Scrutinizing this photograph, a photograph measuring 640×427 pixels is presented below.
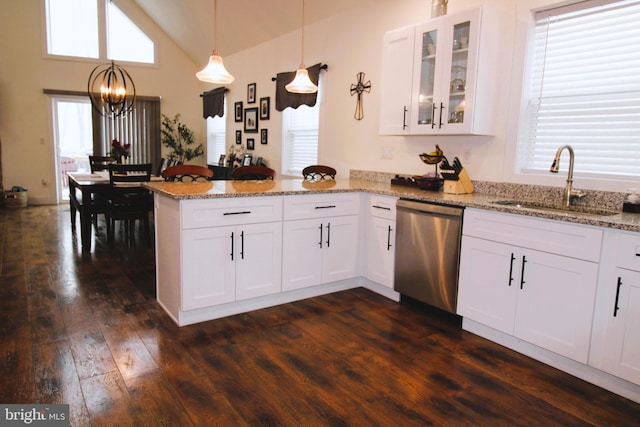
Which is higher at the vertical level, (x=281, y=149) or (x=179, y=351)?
(x=281, y=149)

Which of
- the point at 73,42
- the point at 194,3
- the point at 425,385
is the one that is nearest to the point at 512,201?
the point at 425,385

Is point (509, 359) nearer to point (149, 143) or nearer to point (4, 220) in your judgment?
point (4, 220)

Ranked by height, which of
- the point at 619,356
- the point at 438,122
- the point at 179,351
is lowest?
the point at 179,351

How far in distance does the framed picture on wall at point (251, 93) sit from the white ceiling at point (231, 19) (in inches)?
23.6

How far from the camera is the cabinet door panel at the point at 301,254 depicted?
3.28 meters

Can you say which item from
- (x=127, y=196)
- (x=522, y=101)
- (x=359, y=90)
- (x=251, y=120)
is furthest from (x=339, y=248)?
(x=251, y=120)

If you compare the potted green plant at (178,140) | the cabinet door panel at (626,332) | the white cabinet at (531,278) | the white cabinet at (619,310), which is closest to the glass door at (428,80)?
the white cabinet at (531,278)

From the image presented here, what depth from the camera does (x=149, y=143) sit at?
8711 mm

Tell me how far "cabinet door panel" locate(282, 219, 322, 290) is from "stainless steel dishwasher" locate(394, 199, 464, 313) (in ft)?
2.09

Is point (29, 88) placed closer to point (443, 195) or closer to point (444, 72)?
point (444, 72)

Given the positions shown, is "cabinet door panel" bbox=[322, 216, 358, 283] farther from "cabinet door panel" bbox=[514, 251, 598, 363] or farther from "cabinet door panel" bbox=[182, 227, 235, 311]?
"cabinet door panel" bbox=[514, 251, 598, 363]

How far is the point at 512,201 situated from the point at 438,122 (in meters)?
0.81

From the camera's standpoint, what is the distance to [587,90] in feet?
9.28

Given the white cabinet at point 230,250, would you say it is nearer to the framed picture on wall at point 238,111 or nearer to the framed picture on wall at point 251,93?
the framed picture on wall at point 251,93
